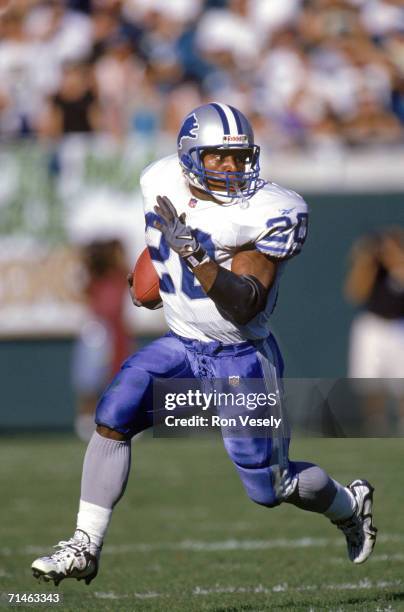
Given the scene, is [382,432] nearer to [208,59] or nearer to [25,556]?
[208,59]

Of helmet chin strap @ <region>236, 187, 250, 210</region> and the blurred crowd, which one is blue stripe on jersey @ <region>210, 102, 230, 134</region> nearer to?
helmet chin strap @ <region>236, 187, 250, 210</region>

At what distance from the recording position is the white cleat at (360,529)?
14.6ft

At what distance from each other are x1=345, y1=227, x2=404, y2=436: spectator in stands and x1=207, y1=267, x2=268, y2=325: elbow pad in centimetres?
660

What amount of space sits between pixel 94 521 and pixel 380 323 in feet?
22.1

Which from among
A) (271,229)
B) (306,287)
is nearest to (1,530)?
(271,229)

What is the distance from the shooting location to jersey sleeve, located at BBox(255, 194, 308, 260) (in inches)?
158

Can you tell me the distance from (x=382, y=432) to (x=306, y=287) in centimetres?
140

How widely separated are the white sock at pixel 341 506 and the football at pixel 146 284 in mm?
875

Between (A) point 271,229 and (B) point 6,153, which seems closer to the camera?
(A) point 271,229

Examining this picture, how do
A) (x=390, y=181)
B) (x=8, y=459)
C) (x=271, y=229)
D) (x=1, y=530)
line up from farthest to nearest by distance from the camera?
(x=390, y=181), (x=8, y=459), (x=1, y=530), (x=271, y=229)

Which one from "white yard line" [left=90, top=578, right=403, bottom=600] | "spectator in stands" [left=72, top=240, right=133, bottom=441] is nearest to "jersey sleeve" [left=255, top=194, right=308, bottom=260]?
"white yard line" [left=90, top=578, right=403, bottom=600]

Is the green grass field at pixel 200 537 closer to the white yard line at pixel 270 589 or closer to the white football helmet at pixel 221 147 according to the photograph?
the white yard line at pixel 270 589

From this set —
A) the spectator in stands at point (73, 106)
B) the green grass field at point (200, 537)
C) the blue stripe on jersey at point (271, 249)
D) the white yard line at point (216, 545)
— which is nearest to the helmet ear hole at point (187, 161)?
the blue stripe on jersey at point (271, 249)

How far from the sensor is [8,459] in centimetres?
936
